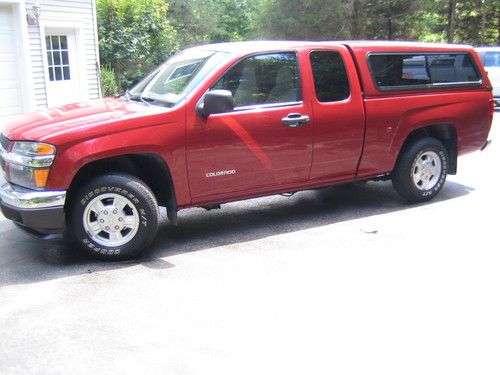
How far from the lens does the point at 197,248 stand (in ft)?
17.2

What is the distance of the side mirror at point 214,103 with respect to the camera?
4.89 m

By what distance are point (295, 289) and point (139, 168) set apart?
1888 mm

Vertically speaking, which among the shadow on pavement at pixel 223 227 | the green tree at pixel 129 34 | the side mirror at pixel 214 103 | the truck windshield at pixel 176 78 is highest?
the green tree at pixel 129 34

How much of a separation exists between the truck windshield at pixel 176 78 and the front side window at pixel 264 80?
222 mm

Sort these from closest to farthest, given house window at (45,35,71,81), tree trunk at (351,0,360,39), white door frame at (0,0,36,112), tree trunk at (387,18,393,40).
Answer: white door frame at (0,0,36,112) → house window at (45,35,71,81) → tree trunk at (351,0,360,39) → tree trunk at (387,18,393,40)

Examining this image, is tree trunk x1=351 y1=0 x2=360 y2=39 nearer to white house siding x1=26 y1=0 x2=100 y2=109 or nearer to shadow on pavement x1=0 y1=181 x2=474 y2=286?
white house siding x1=26 y1=0 x2=100 y2=109

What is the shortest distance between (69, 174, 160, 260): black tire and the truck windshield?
2.89 feet

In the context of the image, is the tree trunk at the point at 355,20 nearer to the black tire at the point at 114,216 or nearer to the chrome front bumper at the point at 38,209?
the black tire at the point at 114,216

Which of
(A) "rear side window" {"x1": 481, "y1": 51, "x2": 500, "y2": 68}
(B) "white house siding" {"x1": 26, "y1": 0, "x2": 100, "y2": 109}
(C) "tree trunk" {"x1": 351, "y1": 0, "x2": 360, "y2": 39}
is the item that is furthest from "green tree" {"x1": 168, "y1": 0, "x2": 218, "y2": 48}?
(A) "rear side window" {"x1": 481, "y1": 51, "x2": 500, "y2": 68}

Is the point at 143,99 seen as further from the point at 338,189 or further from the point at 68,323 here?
the point at 338,189

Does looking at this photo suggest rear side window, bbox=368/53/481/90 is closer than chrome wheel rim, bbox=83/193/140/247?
No

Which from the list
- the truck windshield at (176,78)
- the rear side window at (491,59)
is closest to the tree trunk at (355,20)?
the rear side window at (491,59)

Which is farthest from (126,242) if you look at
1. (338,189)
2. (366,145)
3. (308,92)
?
(338,189)

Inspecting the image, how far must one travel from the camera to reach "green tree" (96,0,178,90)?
17.2 m
